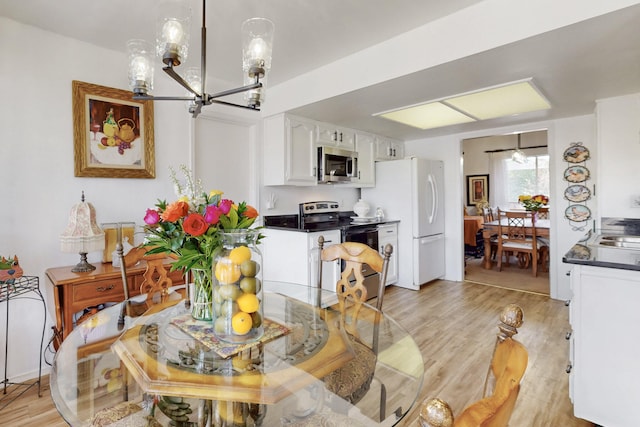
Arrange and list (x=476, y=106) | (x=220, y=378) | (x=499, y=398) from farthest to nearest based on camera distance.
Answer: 1. (x=476, y=106)
2. (x=220, y=378)
3. (x=499, y=398)

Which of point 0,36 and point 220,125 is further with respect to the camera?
point 220,125

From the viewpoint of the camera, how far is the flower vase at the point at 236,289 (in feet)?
3.77

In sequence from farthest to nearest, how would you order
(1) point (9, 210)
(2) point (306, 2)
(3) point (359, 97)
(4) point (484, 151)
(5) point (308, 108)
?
(4) point (484, 151)
(5) point (308, 108)
(3) point (359, 97)
(1) point (9, 210)
(2) point (306, 2)

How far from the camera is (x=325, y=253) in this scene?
6.90 feet

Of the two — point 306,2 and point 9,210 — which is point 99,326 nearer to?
point 9,210

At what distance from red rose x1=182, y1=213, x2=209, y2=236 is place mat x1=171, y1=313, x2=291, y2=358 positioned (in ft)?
1.35

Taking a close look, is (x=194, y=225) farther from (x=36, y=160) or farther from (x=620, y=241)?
(x=620, y=241)

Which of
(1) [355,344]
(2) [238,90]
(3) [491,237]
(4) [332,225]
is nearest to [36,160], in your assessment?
(2) [238,90]

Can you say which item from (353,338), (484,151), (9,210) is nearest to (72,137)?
(9,210)

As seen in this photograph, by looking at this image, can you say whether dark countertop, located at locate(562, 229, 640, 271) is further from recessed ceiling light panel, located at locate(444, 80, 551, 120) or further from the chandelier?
the chandelier

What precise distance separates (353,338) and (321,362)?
435 millimetres

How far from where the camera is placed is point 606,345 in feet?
5.43

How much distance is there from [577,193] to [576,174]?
221 mm

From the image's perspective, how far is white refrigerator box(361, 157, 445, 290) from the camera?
170 inches
